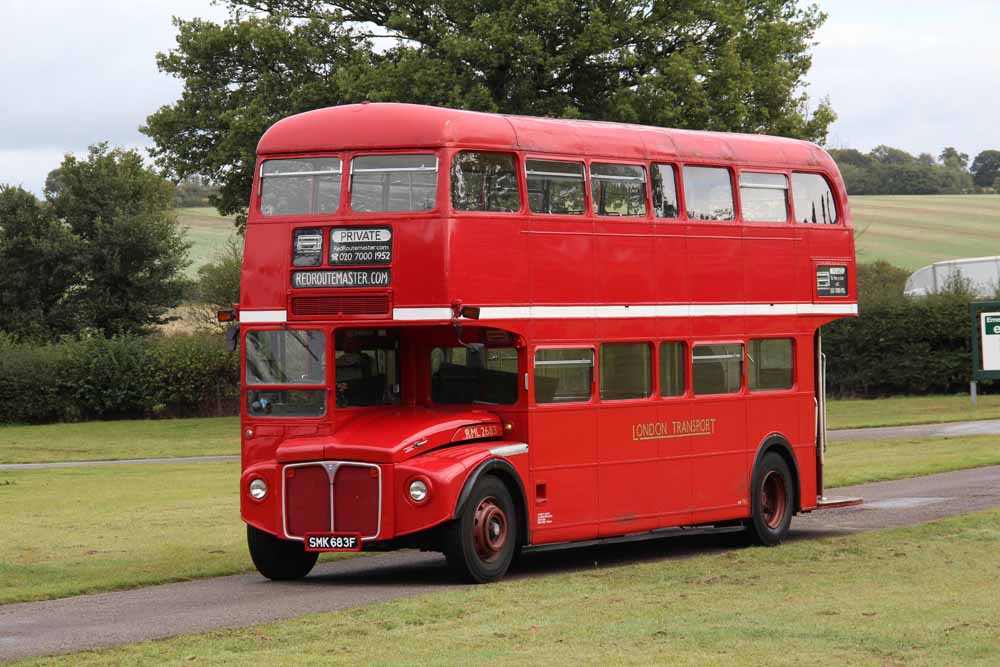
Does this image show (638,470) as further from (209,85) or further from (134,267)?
(134,267)

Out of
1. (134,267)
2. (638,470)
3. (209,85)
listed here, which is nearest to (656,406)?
(638,470)

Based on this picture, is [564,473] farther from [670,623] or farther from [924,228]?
[924,228]

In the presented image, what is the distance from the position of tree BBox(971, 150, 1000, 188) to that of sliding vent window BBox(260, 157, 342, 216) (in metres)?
149

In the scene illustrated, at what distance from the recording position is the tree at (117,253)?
6119 centimetres

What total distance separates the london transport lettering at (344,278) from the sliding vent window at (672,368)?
156 inches

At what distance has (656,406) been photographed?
18766 mm

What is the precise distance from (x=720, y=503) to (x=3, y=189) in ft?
159

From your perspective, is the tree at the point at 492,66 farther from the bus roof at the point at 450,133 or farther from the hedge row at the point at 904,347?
the bus roof at the point at 450,133

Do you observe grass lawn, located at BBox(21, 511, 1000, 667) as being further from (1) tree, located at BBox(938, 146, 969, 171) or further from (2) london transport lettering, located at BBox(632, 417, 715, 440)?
(1) tree, located at BBox(938, 146, 969, 171)

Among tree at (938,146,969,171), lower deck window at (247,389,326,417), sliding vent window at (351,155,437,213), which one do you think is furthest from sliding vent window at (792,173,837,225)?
tree at (938,146,969,171)

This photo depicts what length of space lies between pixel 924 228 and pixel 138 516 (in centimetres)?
8220

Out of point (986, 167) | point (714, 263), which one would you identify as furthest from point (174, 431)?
point (986, 167)

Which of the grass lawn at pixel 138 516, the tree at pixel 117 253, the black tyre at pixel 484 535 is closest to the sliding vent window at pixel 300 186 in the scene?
the black tyre at pixel 484 535

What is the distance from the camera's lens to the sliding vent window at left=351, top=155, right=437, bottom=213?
638 inches
